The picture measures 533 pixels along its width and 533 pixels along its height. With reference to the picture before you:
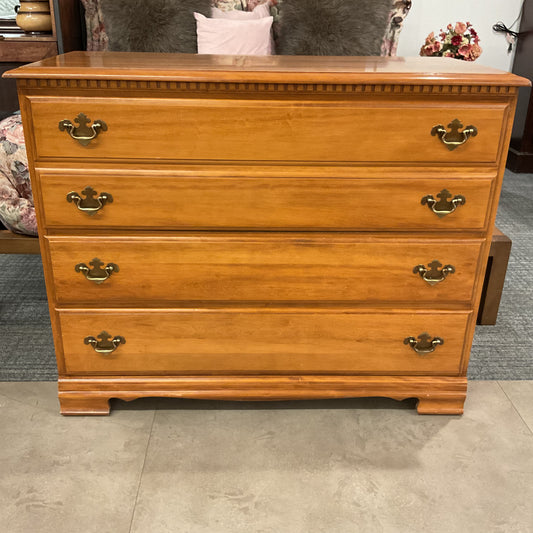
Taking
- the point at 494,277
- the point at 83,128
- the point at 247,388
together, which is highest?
the point at 83,128

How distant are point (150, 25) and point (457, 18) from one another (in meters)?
2.42

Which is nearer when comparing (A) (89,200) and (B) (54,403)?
(A) (89,200)

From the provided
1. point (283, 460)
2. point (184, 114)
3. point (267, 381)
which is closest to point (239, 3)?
point (184, 114)

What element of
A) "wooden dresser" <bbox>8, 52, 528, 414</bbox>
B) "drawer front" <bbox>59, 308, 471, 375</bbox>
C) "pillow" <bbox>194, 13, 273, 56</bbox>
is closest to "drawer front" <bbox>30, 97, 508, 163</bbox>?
"wooden dresser" <bbox>8, 52, 528, 414</bbox>

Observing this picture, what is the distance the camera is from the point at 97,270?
1.43m

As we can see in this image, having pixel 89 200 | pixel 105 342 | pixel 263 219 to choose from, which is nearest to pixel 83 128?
pixel 89 200

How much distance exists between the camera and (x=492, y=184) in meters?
1.37

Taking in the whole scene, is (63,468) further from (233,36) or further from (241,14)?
(241,14)

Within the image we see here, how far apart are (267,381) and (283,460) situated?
0.22 m

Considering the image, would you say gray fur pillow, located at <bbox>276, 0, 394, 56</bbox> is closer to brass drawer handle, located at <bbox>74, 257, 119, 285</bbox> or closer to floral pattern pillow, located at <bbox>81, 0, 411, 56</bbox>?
floral pattern pillow, located at <bbox>81, 0, 411, 56</bbox>

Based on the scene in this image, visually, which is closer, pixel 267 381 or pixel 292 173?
pixel 292 173

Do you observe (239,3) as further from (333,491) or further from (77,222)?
(333,491)

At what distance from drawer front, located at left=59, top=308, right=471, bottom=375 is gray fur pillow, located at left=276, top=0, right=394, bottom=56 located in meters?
1.73

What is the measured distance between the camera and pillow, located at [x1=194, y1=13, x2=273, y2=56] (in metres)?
2.72
